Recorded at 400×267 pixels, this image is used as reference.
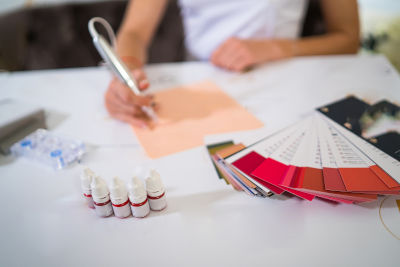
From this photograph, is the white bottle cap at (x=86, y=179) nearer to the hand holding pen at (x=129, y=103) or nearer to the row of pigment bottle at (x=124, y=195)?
the row of pigment bottle at (x=124, y=195)

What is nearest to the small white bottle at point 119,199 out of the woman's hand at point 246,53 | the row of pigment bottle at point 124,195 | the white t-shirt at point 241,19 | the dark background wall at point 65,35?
the row of pigment bottle at point 124,195

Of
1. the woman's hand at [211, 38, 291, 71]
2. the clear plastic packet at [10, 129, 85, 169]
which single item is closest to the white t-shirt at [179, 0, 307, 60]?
the woman's hand at [211, 38, 291, 71]

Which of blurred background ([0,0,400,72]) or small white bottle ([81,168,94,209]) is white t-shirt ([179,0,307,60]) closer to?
blurred background ([0,0,400,72])

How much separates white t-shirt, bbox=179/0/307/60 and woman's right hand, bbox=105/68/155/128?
0.46m

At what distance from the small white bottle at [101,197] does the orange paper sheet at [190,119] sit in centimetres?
15

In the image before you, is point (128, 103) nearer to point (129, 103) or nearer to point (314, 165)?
point (129, 103)

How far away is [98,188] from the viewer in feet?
1.36

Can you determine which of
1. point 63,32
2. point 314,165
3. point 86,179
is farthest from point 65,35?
point 314,165

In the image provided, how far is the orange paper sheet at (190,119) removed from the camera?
1.92 ft

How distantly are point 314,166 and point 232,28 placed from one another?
0.66 m

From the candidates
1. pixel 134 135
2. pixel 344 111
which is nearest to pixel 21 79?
pixel 134 135

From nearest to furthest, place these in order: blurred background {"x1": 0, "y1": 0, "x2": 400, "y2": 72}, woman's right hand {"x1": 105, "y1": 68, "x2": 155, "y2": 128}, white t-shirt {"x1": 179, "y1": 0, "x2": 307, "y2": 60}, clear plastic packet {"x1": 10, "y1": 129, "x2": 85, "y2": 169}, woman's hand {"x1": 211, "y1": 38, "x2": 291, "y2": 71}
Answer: clear plastic packet {"x1": 10, "y1": 129, "x2": 85, "y2": 169}
woman's right hand {"x1": 105, "y1": 68, "x2": 155, "y2": 128}
woman's hand {"x1": 211, "y1": 38, "x2": 291, "y2": 71}
white t-shirt {"x1": 179, "y1": 0, "x2": 307, "y2": 60}
blurred background {"x1": 0, "y1": 0, "x2": 400, "y2": 72}

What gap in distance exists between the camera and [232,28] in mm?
996

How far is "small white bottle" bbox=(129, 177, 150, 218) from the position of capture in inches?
16.0
